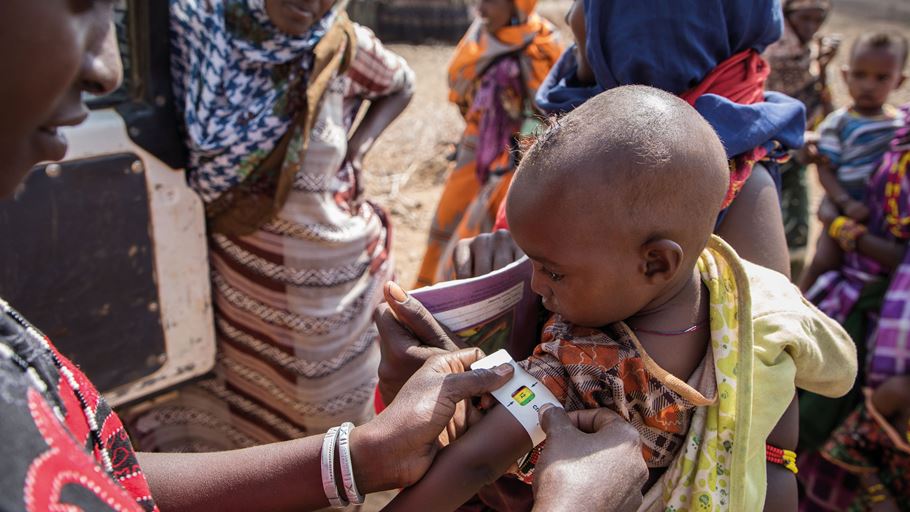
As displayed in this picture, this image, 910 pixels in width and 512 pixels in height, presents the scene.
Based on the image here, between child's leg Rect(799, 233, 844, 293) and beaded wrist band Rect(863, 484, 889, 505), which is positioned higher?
child's leg Rect(799, 233, 844, 293)

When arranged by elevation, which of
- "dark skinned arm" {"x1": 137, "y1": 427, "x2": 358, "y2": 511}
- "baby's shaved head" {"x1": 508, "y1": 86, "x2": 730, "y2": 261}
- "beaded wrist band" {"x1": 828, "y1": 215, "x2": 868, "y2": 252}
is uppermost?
"baby's shaved head" {"x1": 508, "y1": 86, "x2": 730, "y2": 261}

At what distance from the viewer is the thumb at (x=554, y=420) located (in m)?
1.23

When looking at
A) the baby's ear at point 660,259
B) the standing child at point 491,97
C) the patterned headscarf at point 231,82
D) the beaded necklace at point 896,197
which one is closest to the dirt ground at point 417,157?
the standing child at point 491,97

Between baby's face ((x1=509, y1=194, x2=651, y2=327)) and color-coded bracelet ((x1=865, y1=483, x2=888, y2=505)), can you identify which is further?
color-coded bracelet ((x1=865, y1=483, x2=888, y2=505))

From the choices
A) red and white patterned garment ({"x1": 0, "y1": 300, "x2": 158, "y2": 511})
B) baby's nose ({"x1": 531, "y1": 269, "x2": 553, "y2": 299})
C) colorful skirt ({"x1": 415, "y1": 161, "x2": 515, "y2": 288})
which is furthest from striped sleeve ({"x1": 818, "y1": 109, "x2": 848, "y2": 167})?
red and white patterned garment ({"x1": 0, "y1": 300, "x2": 158, "y2": 511})

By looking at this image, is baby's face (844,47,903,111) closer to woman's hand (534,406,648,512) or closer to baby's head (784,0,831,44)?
baby's head (784,0,831,44)

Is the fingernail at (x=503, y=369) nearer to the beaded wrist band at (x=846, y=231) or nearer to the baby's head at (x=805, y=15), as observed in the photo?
the beaded wrist band at (x=846, y=231)

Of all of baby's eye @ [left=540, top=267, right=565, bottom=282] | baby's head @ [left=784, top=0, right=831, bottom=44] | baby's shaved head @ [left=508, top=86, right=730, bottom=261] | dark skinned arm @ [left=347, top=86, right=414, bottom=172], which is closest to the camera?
baby's shaved head @ [left=508, top=86, right=730, bottom=261]

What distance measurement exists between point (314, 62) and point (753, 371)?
6.09 ft

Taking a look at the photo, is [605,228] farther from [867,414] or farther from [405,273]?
[405,273]

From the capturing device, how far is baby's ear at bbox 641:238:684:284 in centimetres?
129

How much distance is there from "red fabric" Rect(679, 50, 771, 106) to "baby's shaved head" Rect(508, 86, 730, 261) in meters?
0.36

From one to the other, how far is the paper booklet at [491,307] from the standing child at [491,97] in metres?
2.35

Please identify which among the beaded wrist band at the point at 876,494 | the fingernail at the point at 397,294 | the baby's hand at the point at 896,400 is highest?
the fingernail at the point at 397,294
